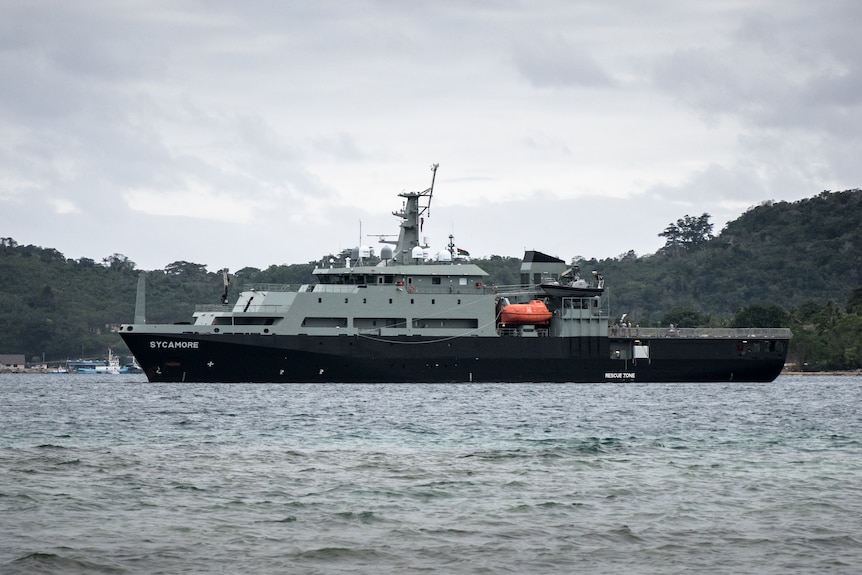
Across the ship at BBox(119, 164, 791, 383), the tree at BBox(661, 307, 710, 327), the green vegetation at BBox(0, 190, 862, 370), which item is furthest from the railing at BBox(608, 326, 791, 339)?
the green vegetation at BBox(0, 190, 862, 370)

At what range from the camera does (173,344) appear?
49844 millimetres

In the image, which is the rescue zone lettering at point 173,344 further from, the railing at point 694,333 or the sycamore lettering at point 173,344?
the railing at point 694,333

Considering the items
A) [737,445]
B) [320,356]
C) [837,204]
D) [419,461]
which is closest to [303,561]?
[419,461]

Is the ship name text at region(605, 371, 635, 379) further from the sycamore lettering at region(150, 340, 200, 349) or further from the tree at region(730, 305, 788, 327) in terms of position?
the tree at region(730, 305, 788, 327)

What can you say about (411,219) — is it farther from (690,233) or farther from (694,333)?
(690,233)

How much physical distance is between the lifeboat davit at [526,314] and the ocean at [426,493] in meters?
19.5

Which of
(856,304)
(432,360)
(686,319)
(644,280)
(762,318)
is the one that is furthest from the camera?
(644,280)

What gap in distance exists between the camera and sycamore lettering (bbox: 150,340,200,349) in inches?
1954

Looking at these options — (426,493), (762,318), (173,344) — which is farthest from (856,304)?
(426,493)

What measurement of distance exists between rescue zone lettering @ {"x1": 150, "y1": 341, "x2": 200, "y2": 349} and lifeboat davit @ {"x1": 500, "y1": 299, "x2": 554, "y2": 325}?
45.3 feet

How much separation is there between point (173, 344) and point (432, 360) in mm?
11088

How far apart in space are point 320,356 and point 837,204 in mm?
127491

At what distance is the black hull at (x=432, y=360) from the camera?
50000 mm

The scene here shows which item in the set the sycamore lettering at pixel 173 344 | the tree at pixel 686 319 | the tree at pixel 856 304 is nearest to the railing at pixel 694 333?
the sycamore lettering at pixel 173 344
